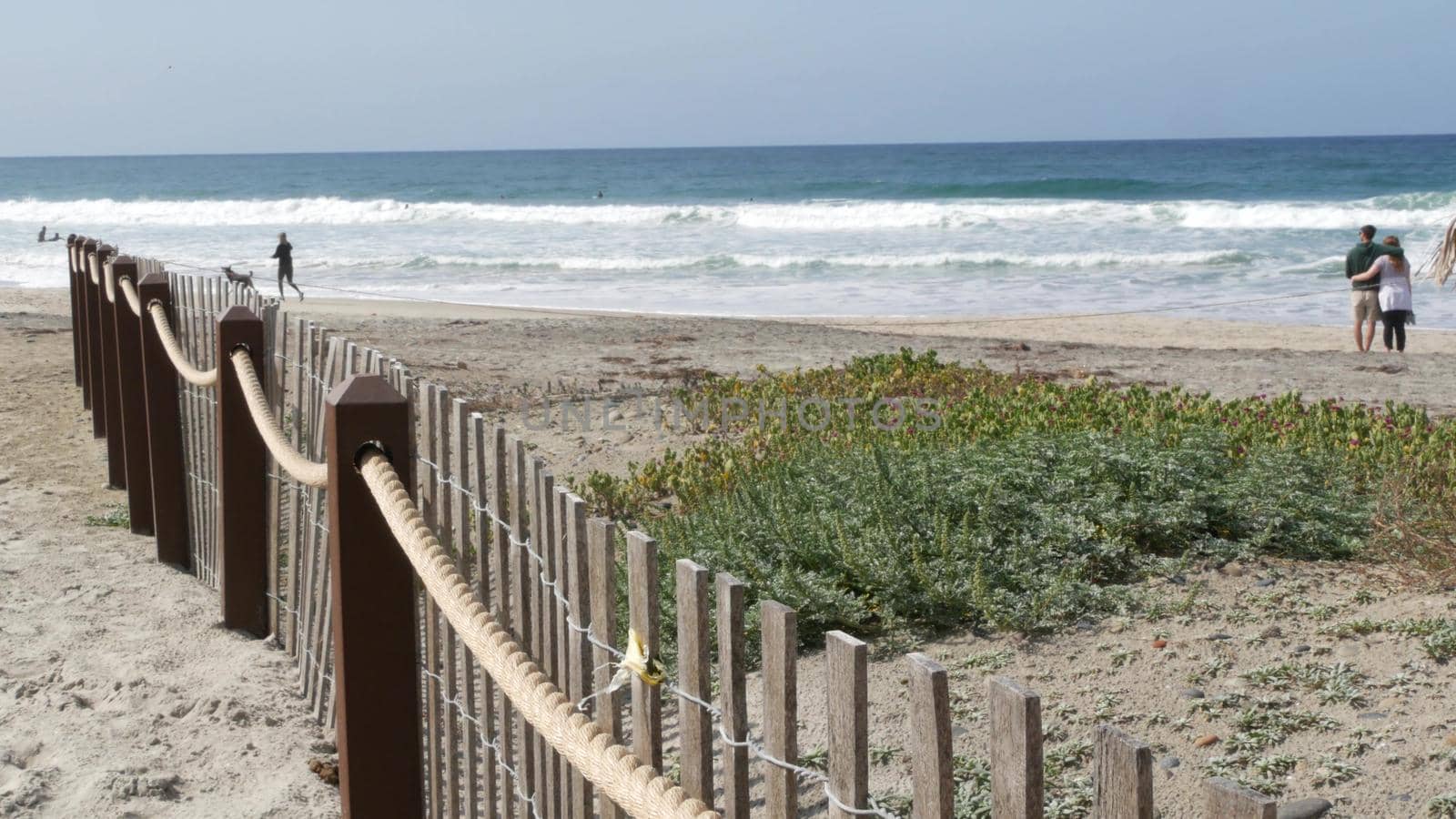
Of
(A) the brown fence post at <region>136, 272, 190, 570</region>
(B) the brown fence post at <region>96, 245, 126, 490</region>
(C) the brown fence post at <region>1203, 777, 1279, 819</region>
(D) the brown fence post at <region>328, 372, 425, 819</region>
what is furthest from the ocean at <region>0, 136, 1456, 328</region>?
(B) the brown fence post at <region>96, 245, 126, 490</region>

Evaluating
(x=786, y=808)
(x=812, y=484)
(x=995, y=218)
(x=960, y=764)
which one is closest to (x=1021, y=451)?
(x=812, y=484)

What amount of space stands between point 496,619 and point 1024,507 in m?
2.78

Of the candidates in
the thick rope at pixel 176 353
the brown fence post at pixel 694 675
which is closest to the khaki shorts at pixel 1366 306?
the thick rope at pixel 176 353

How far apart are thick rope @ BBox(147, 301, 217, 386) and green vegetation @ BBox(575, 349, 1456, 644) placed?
1874 mm

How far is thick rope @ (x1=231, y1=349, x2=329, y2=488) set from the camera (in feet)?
10.5

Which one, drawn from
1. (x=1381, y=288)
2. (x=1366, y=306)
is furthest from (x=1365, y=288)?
(x=1381, y=288)

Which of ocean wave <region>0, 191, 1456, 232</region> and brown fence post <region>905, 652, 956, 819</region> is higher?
ocean wave <region>0, 191, 1456, 232</region>

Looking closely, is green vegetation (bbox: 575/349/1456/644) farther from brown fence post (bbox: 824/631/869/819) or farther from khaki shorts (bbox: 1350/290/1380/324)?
khaki shorts (bbox: 1350/290/1380/324)

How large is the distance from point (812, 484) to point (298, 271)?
94.5ft

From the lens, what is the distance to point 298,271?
32031 millimetres

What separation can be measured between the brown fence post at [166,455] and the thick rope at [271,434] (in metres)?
1.50

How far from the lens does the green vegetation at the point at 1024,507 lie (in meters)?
4.52

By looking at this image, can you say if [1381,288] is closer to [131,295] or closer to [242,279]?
[242,279]

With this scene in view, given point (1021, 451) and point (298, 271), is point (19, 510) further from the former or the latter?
point (298, 271)
